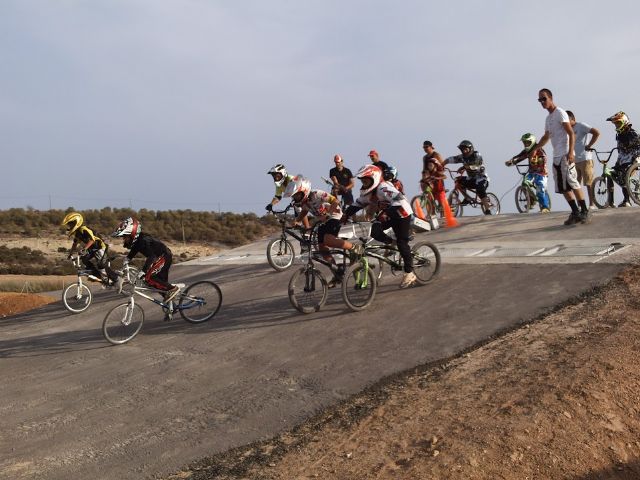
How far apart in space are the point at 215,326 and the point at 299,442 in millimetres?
4788

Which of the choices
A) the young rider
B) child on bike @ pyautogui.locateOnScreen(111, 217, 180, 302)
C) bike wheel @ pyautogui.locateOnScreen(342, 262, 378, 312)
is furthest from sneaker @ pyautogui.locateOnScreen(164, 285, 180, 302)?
the young rider

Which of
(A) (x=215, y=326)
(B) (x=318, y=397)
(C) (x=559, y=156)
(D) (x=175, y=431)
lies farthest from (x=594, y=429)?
(C) (x=559, y=156)

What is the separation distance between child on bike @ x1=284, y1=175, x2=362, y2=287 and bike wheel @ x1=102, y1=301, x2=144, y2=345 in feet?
10.5

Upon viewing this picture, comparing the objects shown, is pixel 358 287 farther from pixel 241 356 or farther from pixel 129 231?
pixel 129 231

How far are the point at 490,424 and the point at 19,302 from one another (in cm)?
1504

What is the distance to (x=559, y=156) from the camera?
11711 millimetres

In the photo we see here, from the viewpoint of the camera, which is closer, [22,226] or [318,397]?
[318,397]

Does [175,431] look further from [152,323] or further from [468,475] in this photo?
[152,323]

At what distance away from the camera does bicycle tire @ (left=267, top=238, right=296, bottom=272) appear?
13.9 m

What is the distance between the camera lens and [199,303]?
10633mm

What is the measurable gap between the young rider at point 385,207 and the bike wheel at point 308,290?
41.0 inches

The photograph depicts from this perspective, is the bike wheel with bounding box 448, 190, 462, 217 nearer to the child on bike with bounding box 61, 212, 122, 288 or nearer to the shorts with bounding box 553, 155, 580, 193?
the shorts with bounding box 553, 155, 580, 193

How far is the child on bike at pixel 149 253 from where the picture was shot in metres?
10.1

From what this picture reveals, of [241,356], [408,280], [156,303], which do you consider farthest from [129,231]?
[408,280]
